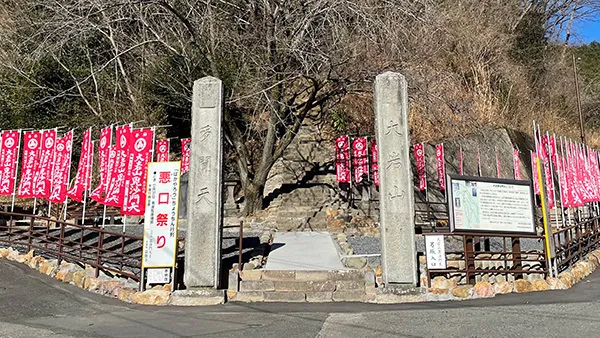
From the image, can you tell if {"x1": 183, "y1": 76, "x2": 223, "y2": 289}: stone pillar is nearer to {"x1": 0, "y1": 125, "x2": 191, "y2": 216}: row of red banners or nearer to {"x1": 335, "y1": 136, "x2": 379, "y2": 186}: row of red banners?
{"x1": 0, "y1": 125, "x2": 191, "y2": 216}: row of red banners

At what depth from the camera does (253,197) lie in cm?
1348

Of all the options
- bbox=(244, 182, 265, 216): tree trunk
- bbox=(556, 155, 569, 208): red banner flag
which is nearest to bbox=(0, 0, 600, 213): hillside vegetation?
bbox=(244, 182, 265, 216): tree trunk

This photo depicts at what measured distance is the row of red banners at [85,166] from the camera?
34.9 ft

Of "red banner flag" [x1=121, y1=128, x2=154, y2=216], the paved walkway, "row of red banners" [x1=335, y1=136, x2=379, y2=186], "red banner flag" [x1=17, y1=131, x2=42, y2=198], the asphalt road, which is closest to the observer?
the asphalt road

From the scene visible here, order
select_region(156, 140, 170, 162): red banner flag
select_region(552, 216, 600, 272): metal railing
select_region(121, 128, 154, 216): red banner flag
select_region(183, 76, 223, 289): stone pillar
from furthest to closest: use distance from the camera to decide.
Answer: select_region(156, 140, 170, 162): red banner flag, select_region(121, 128, 154, 216): red banner flag, select_region(552, 216, 600, 272): metal railing, select_region(183, 76, 223, 289): stone pillar

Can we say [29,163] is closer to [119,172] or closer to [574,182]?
[119,172]

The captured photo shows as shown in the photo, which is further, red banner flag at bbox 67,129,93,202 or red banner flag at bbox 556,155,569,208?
red banner flag at bbox 67,129,93,202

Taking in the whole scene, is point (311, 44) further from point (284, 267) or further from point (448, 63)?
point (448, 63)

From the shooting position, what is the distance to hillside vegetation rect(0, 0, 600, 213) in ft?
36.3

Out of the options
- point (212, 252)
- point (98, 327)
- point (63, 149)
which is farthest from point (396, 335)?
point (63, 149)

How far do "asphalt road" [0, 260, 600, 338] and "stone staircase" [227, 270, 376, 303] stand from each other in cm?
28

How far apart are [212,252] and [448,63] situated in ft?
58.7

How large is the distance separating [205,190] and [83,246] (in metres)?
3.20

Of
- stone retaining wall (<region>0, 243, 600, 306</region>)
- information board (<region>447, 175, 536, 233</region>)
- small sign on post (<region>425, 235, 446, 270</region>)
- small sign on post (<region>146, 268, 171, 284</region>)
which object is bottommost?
stone retaining wall (<region>0, 243, 600, 306</region>)
